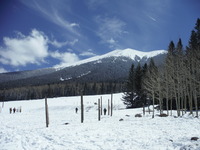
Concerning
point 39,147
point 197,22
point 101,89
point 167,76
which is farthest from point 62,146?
point 101,89

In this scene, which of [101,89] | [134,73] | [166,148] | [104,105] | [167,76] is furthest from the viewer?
[101,89]

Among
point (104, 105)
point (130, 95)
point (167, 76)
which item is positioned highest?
point (167, 76)

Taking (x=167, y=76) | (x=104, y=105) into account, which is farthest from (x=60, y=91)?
(x=167, y=76)

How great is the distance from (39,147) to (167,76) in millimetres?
24437

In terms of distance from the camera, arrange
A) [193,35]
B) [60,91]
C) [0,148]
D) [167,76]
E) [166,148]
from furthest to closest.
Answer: [60,91] < [193,35] < [167,76] < [0,148] < [166,148]

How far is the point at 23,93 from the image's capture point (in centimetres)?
14050

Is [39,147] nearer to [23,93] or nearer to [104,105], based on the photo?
[104,105]

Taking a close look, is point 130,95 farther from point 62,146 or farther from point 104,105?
point 62,146

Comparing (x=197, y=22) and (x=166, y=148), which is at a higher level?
(x=197, y=22)

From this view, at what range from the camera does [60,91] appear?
135 m

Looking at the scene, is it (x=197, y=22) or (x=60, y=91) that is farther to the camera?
(x=60, y=91)

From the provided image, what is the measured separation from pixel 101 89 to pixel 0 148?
110 metres

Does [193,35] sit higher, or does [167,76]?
[193,35]

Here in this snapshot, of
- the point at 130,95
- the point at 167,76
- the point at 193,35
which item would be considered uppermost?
the point at 193,35
